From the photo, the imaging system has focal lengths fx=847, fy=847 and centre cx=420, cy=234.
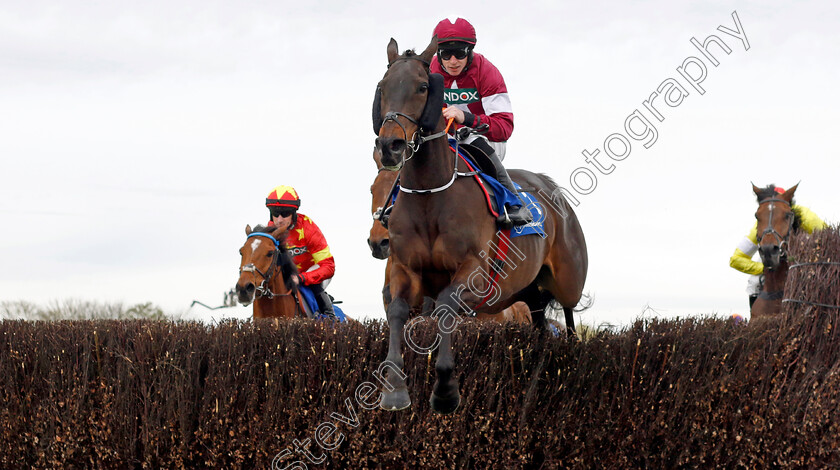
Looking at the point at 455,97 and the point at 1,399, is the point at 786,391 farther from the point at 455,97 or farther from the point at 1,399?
the point at 1,399

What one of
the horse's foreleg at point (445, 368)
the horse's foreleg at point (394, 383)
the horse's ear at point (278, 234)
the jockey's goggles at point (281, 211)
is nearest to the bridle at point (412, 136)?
the horse's foreleg at point (445, 368)

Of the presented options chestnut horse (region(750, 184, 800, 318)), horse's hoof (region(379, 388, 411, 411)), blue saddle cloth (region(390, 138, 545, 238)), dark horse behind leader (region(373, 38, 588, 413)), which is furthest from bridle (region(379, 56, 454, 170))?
chestnut horse (region(750, 184, 800, 318))

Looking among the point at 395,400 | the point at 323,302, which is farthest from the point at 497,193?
the point at 323,302

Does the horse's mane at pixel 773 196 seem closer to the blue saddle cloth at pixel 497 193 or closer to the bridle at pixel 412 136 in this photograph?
the blue saddle cloth at pixel 497 193

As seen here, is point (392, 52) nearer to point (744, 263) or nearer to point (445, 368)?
point (445, 368)

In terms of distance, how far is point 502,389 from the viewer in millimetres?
6016

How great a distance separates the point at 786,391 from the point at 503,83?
3.15 m

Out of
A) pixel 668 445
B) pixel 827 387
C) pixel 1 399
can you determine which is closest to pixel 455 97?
pixel 668 445

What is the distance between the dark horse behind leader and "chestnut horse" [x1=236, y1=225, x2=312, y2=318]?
3.24 metres

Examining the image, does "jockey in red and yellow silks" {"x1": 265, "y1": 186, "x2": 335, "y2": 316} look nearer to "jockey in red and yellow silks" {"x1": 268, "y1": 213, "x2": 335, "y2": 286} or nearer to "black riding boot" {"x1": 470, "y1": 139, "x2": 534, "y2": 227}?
"jockey in red and yellow silks" {"x1": 268, "y1": 213, "x2": 335, "y2": 286}

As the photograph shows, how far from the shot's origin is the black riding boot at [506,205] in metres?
5.82

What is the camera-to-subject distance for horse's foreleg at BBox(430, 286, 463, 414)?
497 cm

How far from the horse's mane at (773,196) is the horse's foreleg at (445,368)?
706cm

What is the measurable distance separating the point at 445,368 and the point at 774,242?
6.76 m
